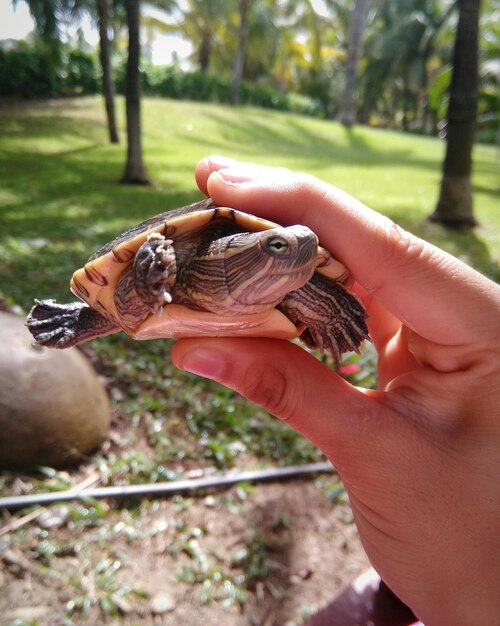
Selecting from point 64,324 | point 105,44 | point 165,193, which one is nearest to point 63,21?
point 105,44

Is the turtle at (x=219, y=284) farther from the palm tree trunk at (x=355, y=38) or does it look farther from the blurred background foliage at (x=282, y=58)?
the palm tree trunk at (x=355, y=38)

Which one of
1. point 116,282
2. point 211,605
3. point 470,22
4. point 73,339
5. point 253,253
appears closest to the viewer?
point 253,253

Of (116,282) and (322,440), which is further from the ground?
(116,282)

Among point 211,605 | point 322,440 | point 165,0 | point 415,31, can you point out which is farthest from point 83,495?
point 415,31

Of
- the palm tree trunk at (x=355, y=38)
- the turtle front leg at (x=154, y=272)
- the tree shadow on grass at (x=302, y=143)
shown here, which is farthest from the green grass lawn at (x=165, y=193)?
the palm tree trunk at (x=355, y=38)

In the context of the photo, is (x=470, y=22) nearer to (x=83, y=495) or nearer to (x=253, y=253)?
(x=253, y=253)

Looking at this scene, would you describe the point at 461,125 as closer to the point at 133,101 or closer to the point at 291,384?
the point at 133,101
